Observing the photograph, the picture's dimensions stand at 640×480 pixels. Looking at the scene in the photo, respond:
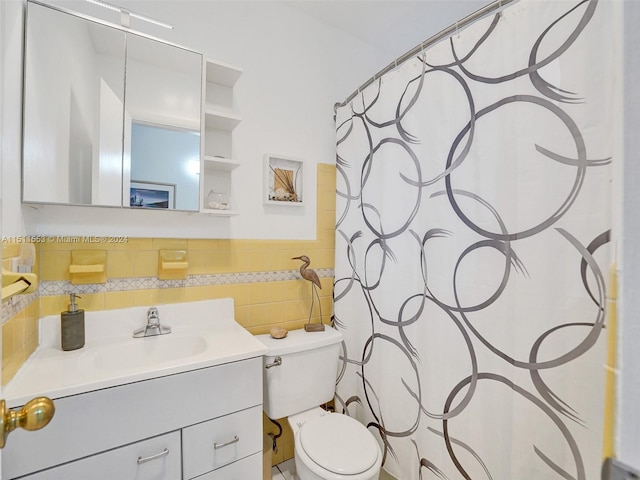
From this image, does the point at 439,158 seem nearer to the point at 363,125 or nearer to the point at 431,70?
the point at 431,70

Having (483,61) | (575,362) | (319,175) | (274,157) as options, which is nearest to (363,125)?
(319,175)

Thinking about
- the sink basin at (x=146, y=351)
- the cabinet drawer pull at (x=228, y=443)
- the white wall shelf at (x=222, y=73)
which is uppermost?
the white wall shelf at (x=222, y=73)

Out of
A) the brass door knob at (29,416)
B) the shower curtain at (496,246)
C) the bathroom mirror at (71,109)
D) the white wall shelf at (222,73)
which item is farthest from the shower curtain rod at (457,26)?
the brass door knob at (29,416)

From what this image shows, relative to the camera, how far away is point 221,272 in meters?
1.49

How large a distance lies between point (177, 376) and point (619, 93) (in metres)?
1.20

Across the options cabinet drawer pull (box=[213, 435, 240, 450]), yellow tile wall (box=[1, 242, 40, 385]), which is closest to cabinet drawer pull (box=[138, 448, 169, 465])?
cabinet drawer pull (box=[213, 435, 240, 450])

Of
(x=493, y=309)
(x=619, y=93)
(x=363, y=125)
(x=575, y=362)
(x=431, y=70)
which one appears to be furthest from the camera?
(x=363, y=125)

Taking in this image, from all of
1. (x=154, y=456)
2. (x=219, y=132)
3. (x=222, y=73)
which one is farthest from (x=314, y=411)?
(x=222, y=73)

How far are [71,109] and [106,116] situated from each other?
4.2 inches

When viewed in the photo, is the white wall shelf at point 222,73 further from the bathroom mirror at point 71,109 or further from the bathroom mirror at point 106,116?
the bathroom mirror at point 71,109

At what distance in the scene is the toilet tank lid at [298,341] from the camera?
1.36 meters

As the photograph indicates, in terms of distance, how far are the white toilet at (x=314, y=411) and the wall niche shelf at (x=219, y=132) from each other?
29.1 inches

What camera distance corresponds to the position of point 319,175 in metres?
1.80

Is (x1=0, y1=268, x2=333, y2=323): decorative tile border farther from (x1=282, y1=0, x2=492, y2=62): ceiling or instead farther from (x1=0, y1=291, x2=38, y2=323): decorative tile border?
(x1=282, y1=0, x2=492, y2=62): ceiling
